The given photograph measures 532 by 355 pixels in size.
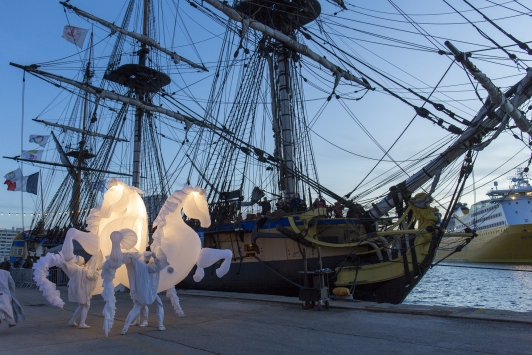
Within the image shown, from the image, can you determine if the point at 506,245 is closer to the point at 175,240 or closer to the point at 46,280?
the point at 175,240

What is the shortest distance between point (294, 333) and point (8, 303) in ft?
15.8

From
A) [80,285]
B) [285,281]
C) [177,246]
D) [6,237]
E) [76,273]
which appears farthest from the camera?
[6,237]

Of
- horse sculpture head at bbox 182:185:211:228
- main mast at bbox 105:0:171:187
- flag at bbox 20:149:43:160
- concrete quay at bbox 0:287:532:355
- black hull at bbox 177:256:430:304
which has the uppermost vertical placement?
main mast at bbox 105:0:171:187

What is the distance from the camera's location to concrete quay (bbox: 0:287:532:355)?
579cm

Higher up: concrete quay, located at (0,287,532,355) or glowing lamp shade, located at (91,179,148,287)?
glowing lamp shade, located at (91,179,148,287)

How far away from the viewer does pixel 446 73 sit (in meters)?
13.4

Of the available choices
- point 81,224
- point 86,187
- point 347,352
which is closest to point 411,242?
point 347,352

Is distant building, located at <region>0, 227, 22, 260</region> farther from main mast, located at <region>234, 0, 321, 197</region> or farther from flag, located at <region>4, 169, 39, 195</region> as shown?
main mast, located at <region>234, 0, 321, 197</region>

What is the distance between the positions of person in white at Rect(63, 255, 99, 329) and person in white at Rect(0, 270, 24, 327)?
0.88 meters

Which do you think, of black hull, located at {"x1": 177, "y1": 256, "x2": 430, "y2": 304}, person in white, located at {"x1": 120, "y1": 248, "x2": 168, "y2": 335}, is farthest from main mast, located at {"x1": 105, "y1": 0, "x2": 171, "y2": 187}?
person in white, located at {"x1": 120, "y1": 248, "x2": 168, "y2": 335}

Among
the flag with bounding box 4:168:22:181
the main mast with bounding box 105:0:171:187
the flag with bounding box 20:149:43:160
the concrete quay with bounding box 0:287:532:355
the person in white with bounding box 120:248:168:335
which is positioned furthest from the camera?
the flag with bounding box 20:149:43:160

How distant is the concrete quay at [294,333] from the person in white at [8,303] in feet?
0.78

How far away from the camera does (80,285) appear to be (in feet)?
26.0

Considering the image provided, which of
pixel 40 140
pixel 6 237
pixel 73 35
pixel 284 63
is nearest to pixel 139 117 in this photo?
pixel 73 35
